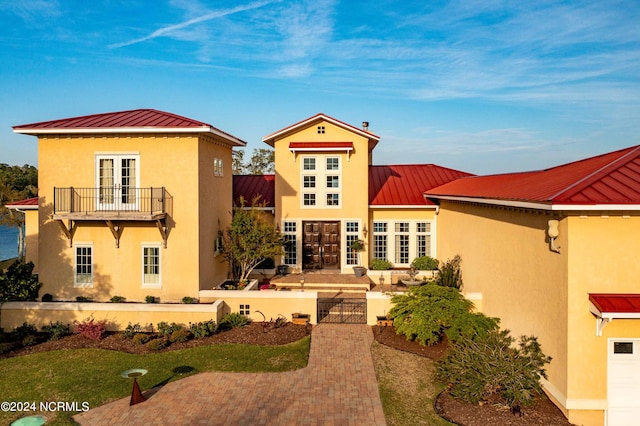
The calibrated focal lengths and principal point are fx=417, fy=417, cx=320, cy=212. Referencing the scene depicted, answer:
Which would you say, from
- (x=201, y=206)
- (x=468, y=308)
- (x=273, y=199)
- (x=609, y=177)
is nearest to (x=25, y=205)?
(x=201, y=206)

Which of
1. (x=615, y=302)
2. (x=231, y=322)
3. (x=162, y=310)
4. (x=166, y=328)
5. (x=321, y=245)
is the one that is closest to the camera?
(x=615, y=302)

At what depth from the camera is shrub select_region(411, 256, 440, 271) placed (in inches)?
792

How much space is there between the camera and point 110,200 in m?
15.7

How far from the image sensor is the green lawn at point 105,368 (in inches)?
398

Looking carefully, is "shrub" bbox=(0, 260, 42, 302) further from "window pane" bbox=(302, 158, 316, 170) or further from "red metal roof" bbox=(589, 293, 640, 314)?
"red metal roof" bbox=(589, 293, 640, 314)

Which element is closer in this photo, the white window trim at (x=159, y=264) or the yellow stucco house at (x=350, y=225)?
the yellow stucco house at (x=350, y=225)

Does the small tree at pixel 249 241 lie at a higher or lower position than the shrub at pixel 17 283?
higher

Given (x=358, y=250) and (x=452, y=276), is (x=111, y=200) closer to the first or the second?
(x=358, y=250)

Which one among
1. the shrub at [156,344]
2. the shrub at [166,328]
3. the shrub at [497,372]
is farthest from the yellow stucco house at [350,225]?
the shrub at [156,344]

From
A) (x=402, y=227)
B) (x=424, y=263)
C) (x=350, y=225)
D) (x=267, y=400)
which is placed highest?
(x=350, y=225)

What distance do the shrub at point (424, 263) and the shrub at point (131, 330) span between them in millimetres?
12381

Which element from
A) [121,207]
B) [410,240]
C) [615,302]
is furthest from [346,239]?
[615,302]

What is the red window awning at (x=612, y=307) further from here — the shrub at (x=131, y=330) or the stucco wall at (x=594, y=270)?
the shrub at (x=131, y=330)

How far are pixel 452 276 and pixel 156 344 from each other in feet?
36.1
